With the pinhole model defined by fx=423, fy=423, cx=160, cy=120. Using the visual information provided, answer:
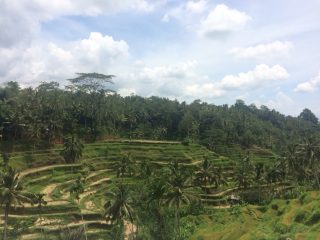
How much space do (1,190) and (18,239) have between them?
25.1 feet

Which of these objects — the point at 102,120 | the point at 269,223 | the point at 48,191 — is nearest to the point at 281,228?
the point at 269,223

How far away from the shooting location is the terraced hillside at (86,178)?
65062 millimetres

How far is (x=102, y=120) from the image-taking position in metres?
131

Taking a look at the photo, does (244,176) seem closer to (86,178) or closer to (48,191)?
(86,178)

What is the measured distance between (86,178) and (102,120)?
42671 mm

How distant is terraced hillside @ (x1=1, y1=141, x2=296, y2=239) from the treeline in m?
8.21

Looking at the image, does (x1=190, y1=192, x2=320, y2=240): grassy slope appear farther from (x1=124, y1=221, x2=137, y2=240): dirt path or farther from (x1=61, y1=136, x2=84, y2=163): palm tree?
(x1=61, y1=136, x2=84, y2=163): palm tree

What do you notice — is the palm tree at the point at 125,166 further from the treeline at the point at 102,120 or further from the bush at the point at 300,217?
the bush at the point at 300,217

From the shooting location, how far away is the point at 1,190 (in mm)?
A: 54625

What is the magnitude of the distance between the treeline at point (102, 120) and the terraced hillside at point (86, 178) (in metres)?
8.21

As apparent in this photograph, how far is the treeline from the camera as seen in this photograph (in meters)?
106

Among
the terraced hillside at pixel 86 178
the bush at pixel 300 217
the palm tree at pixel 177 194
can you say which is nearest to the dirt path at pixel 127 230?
the terraced hillside at pixel 86 178

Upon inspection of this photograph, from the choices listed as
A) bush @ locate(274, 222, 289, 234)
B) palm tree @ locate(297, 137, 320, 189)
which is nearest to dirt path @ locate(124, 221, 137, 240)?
bush @ locate(274, 222, 289, 234)

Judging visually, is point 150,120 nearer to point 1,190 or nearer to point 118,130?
point 118,130
